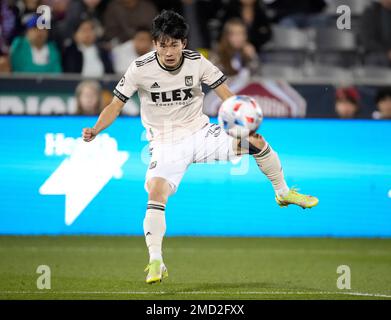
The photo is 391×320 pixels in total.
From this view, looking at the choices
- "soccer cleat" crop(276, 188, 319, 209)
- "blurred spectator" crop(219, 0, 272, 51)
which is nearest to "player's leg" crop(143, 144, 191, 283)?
"soccer cleat" crop(276, 188, 319, 209)

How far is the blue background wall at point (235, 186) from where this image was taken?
39.3ft

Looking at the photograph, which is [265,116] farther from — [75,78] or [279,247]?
[75,78]

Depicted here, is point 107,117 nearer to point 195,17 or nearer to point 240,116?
point 240,116

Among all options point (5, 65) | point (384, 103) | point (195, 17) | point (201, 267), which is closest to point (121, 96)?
point (201, 267)

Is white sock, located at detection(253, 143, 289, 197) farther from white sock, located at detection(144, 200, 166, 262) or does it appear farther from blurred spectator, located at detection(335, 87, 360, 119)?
blurred spectator, located at detection(335, 87, 360, 119)

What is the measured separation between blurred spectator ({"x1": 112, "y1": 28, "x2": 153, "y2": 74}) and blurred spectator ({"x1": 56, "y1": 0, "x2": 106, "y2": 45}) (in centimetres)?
43

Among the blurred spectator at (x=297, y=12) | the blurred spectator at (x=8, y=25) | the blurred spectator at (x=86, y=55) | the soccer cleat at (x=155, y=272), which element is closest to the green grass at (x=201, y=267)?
the soccer cleat at (x=155, y=272)

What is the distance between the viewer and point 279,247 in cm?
1162

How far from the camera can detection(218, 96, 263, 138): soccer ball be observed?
26.2 ft

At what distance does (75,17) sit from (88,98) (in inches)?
83.8

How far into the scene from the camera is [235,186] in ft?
39.8
